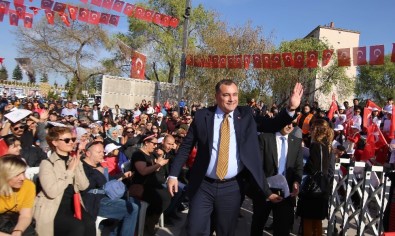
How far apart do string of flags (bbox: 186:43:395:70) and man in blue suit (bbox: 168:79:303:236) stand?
10.5 m

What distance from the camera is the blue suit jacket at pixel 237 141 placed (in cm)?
350

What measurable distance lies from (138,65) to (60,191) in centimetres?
3018

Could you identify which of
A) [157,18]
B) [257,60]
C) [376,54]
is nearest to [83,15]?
[157,18]

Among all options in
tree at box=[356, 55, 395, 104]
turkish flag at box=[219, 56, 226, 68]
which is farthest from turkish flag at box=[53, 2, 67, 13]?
tree at box=[356, 55, 395, 104]

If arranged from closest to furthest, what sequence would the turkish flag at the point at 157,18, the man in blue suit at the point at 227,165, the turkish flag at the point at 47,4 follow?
1. the man in blue suit at the point at 227,165
2. the turkish flag at the point at 47,4
3. the turkish flag at the point at 157,18

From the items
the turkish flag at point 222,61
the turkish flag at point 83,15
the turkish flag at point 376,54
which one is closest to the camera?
the turkish flag at point 376,54

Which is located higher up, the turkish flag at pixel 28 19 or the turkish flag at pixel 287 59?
the turkish flag at pixel 28 19

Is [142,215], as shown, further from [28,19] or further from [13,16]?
[13,16]

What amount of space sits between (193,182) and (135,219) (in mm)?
1816

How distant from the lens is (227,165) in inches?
136

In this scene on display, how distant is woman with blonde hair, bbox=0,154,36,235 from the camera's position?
360cm

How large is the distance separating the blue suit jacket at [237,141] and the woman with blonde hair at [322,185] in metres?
1.39

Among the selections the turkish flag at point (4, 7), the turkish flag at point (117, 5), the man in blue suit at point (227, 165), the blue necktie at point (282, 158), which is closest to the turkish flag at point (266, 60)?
the turkish flag at point (117, 5)

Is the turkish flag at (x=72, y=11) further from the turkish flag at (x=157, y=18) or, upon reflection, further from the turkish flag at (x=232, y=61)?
the turkish flag at (x=232, y=61)
